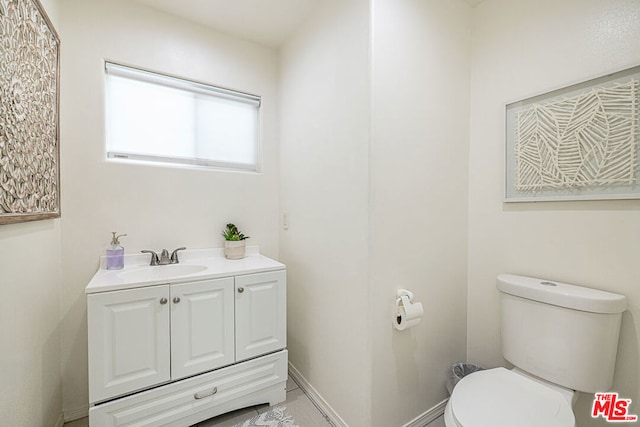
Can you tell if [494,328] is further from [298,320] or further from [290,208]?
[290,208]

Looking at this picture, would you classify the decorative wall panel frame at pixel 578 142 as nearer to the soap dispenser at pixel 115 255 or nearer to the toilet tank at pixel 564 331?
the toilet tank at pixel 564 331

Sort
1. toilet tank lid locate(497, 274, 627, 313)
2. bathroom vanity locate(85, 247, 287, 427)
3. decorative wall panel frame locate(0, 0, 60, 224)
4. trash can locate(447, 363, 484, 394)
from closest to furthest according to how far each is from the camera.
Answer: decorative wall panel frame locate(0, 0, 60, 224) → toilet tank lid locate(497, 274, 627, 313) → bathroom vanity locate(85, 247, 287, 427) → trash can locate(447, 363, 484, 394)

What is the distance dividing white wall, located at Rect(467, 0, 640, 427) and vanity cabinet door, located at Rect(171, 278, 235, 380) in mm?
1487

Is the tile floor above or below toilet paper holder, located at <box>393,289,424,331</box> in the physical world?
below

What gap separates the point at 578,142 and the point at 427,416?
162cm

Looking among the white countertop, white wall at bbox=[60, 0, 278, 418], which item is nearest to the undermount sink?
the white countertop

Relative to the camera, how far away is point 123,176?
5.24 feet

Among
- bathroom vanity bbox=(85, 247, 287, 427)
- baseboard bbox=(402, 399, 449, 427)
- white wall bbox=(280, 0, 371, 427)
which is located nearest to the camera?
bathroom vanity bbox=(85, 247, 287, 427)

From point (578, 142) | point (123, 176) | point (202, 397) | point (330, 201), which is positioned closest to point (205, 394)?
point (202, 397)

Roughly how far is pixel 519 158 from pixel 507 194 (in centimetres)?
20

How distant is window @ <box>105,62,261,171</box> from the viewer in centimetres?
164

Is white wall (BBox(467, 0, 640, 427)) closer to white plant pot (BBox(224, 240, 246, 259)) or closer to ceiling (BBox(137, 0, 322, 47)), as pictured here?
ceiling (BBox(137, 0, 322, 47))

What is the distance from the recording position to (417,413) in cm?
145

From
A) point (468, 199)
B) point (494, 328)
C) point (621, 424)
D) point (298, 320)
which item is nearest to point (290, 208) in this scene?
point (298, 320)
